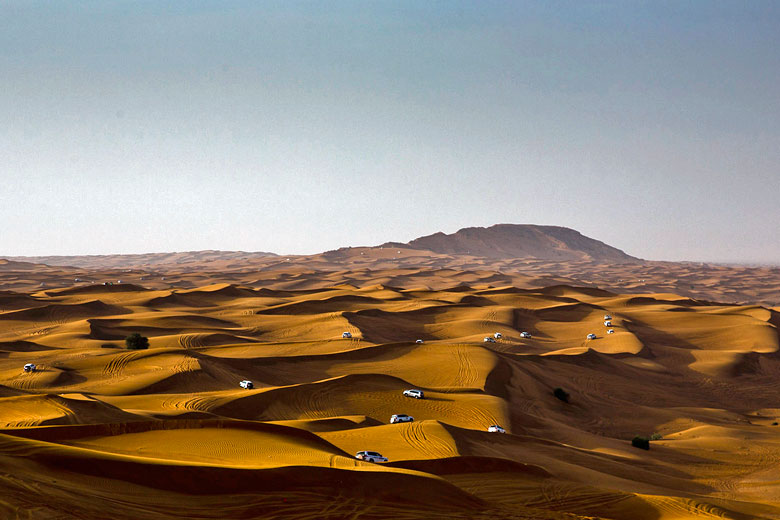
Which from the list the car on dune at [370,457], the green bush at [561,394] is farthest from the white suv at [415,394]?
the car on dune at [370,457]

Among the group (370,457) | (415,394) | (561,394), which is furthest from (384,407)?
(561,394)

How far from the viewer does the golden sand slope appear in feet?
43.9

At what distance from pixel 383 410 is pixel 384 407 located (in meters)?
0.44

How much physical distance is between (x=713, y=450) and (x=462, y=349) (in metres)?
21.0

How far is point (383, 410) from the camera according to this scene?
1344 inches

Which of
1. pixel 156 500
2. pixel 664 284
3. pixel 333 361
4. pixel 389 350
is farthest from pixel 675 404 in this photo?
pixel 664 284

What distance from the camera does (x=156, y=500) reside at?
12.3m

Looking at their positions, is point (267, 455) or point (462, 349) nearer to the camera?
point (267, 455)

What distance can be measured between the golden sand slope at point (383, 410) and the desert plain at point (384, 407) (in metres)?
0.10

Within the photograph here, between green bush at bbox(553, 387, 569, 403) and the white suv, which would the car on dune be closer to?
the white suv

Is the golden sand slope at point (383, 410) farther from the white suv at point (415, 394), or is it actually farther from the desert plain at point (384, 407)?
the white suv at point (415, 394)

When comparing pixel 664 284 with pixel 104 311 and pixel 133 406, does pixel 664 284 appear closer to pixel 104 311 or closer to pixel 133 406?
pixel 104 311

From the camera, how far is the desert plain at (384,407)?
1341 cm

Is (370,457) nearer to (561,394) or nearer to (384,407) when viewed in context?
(384,407)
